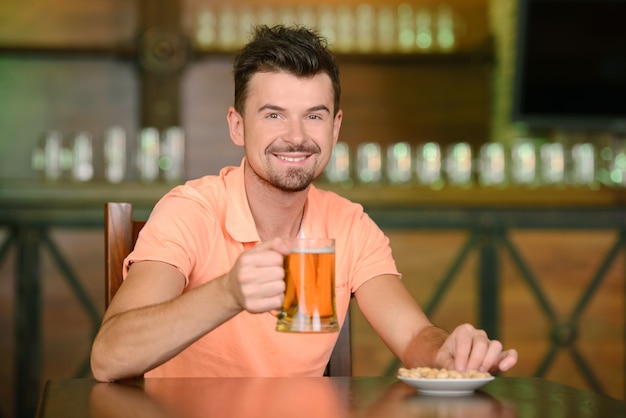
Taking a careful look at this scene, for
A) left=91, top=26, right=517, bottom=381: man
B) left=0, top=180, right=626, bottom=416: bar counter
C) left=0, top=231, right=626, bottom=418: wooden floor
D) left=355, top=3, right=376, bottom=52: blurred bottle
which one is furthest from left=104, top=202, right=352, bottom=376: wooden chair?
left=355, top=3, right=376, bottom=52: blurred bottle

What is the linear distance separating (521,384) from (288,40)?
2.48 ft

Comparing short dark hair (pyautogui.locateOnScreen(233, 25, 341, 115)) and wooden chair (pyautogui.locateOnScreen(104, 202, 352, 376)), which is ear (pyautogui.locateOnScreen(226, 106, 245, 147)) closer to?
short dark hair (pyautogui.locateOnScreen(233, 25, 341, 115))

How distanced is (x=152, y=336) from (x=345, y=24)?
13.9 feet

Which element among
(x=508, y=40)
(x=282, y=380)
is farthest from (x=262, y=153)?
(x=508, y=40)

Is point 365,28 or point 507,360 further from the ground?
point 365,28

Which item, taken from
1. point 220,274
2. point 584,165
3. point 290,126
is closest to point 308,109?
point 290,126

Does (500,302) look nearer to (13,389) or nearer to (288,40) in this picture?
(13,389)

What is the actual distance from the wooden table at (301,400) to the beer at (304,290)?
98mm

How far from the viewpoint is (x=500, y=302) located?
4.23 metres

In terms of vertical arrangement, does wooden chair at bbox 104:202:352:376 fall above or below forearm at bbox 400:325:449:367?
above

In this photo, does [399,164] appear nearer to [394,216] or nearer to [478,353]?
[394,216]

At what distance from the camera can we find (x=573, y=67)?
517 cm

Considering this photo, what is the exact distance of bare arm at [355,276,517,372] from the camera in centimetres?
155

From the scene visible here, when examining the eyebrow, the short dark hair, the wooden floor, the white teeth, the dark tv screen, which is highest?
the dark tv screen
